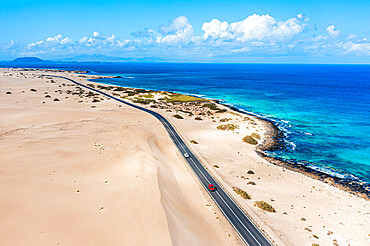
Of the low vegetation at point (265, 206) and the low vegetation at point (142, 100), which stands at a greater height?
the low vegetation at point (142, 100)

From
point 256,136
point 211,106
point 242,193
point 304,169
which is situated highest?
point 211,106

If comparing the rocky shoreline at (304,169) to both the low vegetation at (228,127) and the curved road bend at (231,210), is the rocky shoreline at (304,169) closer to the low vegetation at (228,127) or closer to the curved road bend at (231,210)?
the low vegetation at (228,127)

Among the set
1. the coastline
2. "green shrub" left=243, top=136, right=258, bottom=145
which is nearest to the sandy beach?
"green shrub" left=243, top=136, right=258, bottom=145

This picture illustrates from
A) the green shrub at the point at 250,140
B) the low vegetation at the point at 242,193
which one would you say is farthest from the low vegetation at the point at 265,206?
the green shrub at the point at 250,140

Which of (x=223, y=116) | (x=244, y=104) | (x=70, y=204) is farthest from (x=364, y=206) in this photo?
(x=244, y=104)

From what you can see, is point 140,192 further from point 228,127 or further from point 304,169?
point 228,127

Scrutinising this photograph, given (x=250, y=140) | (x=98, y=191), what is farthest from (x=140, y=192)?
(x=250, y=140)

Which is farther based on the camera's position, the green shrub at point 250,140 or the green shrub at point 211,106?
the green shrub at point 211,106

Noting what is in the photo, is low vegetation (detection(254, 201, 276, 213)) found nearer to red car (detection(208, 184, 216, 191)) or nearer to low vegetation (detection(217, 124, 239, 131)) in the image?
red car (detection(208, 184, 216, 191))
